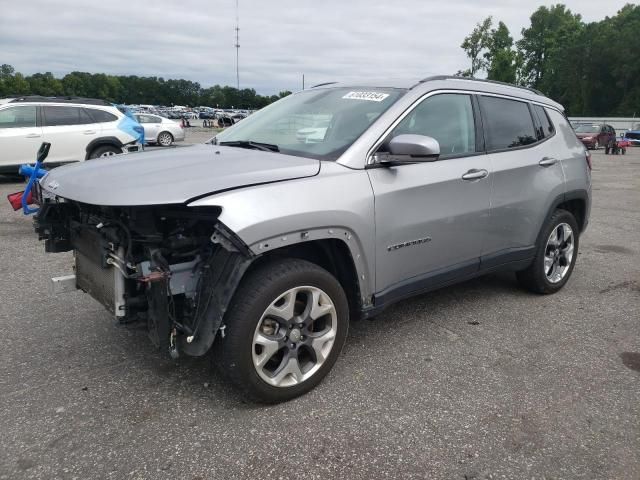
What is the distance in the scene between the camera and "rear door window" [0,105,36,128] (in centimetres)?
1098

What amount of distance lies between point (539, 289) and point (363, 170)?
246cm

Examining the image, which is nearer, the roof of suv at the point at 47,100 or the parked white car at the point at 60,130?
the parked white car at the point at 60,130

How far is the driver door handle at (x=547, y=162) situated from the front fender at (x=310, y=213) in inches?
79.6

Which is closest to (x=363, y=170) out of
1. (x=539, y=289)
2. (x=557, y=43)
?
(x=539, y=289)

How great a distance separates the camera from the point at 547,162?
14.8 ft

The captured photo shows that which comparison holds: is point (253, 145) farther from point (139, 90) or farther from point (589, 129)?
point (139, 90)

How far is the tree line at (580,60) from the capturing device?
195ft

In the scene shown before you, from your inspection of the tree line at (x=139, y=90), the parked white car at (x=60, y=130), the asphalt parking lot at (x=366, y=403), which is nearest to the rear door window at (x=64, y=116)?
the parked white car at (x=60, y=130)

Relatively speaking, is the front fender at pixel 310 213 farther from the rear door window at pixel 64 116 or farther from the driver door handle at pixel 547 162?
the rear door window at pixel 64 116

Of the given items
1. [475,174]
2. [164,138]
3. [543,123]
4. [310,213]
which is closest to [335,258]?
[310,213]

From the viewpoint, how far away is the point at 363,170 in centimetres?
319

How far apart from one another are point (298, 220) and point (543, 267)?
2758mm

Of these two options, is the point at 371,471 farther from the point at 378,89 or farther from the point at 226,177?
the point at 378,89

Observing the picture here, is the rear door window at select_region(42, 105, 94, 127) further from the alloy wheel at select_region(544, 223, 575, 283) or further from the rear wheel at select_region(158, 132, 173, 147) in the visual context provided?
the rear wheel at select_region(158, 132, 173, 147)
